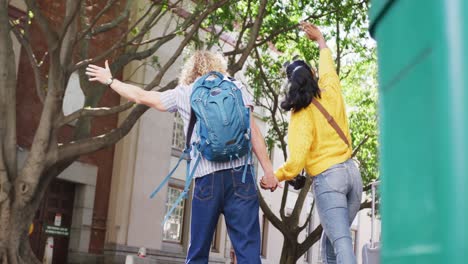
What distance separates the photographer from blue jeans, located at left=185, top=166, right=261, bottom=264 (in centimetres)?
523

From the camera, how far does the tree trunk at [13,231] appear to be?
11.3 meters

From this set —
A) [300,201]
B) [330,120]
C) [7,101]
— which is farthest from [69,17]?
[300,201]

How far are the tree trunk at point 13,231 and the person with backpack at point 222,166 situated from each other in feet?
22.4

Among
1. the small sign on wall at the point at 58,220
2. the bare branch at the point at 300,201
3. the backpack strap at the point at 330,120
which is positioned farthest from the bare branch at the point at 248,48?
the bare branch at the point at 300,201

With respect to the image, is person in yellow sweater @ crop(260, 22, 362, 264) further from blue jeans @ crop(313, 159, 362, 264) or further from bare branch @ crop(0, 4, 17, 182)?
bare branch @ crop(0, 4, 17, 182)

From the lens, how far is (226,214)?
5.30 metres

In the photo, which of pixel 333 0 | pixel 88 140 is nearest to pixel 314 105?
pixel 88 140

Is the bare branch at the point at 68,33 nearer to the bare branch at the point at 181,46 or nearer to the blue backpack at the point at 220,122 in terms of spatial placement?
the bare branch at the point at 181,46

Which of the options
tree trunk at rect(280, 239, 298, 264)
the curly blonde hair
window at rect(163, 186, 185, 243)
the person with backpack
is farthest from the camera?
window at rect(163, 186, 185, 243)

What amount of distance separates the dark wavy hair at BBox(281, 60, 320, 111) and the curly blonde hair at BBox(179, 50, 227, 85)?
1.76 ft

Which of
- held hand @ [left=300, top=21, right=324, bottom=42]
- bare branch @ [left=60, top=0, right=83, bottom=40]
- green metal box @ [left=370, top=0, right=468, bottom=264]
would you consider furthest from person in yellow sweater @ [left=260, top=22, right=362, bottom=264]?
bare branch @ [left=60, top=0, right=83, bottom=40]

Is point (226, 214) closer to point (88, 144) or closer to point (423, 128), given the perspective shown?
point (423, 128)

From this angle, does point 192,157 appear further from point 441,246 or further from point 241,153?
point 441,246

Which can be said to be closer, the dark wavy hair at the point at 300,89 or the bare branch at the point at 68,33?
the dark wavy hair at the point at 300,89
